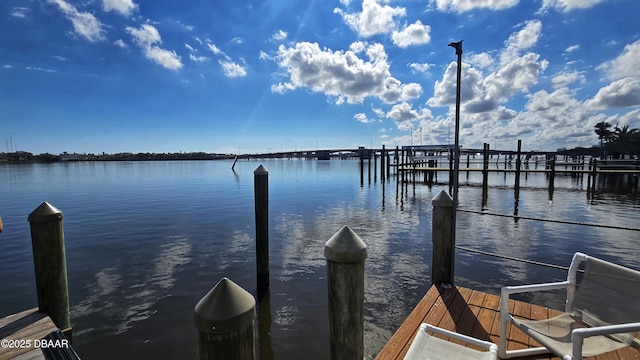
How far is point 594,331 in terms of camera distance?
6.73 ft

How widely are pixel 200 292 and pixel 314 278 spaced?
2.58 m

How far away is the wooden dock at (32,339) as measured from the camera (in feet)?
10.7

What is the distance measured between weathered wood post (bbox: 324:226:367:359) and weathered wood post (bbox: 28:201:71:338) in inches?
161

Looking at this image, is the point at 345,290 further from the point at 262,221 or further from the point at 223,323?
the point at 262,221

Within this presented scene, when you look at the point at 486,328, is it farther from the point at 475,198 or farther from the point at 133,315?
the point at 475,198

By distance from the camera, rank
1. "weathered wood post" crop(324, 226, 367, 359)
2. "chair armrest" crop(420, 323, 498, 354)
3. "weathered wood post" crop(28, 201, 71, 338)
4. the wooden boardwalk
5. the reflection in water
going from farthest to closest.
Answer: the reflection in water
"weathered wood post" crop(28, 201, 71, 338)
the wooden boardwalk
"chair armrest" crop(420, 323, 498, 354)
"weathered wood post" crop(324, 226, 367, 359)

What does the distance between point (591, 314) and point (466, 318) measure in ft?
4.02

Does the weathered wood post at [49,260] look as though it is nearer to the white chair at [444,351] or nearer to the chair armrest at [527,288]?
the white chair at [444,351]

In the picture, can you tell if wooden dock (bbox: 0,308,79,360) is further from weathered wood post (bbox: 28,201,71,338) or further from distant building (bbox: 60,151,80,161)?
distant building (bbox: 60,151,80,161)

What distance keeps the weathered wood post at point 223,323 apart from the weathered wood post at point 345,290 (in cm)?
74

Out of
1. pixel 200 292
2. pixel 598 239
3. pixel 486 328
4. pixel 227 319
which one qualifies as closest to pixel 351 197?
pixel 598 239

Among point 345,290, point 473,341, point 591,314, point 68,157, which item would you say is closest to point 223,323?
point 345,290

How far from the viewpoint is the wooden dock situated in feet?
10.7

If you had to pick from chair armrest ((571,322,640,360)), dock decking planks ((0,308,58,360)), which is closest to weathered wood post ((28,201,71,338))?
dock decking planks ((0,308,58,360))
